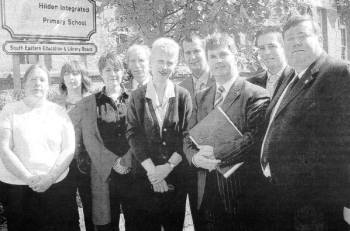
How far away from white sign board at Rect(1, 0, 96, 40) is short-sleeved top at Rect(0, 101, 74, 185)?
57cm

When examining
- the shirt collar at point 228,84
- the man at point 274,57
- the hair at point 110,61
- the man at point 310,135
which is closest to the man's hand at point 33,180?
the hair at point 110,61

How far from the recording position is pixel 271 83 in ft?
10.1

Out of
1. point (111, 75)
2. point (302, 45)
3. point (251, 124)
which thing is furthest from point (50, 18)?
point (302, 45)

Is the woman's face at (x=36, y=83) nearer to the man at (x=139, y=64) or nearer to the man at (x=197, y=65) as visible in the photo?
the man at (x=139, y=64)

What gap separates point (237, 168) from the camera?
311cm

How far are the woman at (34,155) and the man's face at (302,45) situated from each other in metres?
1.67

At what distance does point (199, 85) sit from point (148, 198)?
3.05ft

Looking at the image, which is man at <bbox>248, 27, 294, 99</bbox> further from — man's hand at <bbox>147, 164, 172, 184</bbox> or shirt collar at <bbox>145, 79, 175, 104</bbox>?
Result: man's hand at <bbox>147, 164, 172, 184</bbox>

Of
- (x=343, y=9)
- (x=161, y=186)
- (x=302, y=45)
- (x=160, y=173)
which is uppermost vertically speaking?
(x=343, y=9)

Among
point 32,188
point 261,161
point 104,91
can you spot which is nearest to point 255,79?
point 261,161

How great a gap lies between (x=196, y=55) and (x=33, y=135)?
4.30ft

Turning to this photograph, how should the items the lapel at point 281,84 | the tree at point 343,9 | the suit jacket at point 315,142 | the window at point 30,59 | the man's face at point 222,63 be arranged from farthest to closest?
1. the tree at point 343,9
2. the window at point 30,59
3. the man's face at point 222,63
4. the lapel at point 281,84
5. the suit jacket at point 315,142

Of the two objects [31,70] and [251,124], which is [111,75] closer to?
[31,70]

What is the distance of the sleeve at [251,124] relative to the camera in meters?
3.02
